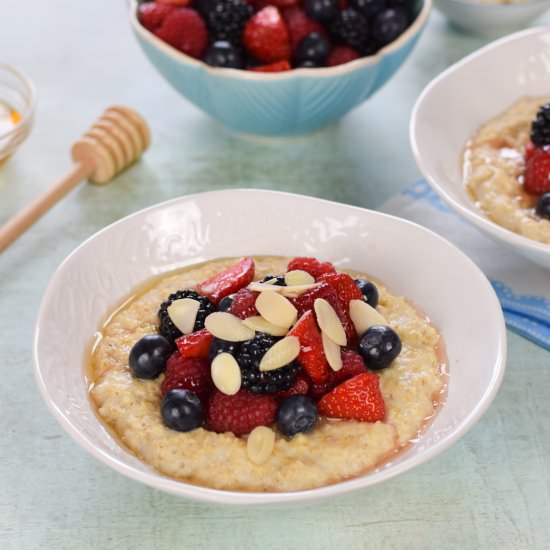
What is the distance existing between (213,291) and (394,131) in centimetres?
140

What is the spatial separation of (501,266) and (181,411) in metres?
1.16

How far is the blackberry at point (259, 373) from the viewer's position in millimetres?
1838

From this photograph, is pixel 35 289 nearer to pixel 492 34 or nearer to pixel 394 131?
pixel 394 131

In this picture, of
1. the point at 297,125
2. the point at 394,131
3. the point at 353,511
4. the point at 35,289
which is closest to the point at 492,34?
the point at 394,131

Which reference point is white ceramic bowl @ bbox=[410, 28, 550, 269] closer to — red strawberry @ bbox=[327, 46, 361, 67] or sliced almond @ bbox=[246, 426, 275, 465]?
red strawberry @ bbox=[327, 46, 361, 67]

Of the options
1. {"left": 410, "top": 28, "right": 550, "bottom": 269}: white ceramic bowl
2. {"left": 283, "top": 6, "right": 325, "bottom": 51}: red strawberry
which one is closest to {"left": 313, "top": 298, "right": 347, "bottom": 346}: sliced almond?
{"left": 410, "top": 28, "right": 550, "bottom": 269}: white ceramic bowl

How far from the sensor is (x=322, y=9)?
2.93 metres

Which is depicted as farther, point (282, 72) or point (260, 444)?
point (282, 72)

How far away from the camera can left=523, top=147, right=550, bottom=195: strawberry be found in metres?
2.52

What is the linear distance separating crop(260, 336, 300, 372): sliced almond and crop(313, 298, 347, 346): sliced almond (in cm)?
8

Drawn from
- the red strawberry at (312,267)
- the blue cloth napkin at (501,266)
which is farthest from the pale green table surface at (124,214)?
the red strawberry at (312,267)

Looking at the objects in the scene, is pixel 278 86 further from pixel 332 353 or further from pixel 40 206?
pixel 332 353

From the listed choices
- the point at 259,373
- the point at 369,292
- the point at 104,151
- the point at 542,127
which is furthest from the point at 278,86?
the point at 259,373

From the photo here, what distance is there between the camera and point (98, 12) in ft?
13.3
